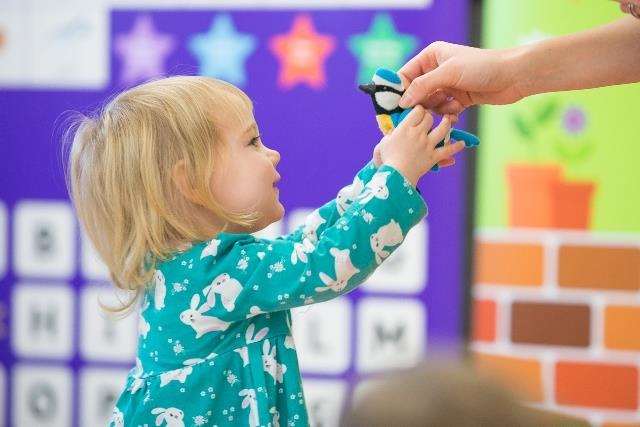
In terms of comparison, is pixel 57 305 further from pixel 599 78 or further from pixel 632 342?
pixel 599 78

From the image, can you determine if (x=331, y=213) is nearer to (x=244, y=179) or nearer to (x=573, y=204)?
(x=244, y=179)

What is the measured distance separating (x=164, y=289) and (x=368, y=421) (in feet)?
2.53

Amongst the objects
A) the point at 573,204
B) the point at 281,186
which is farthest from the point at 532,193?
the point at 281,186

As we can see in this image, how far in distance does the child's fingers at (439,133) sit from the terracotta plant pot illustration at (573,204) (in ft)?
2.79

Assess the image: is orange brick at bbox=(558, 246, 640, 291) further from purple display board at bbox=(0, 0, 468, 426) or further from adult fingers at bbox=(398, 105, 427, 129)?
adult fingers at bbox=(398, 105, 427, 129)

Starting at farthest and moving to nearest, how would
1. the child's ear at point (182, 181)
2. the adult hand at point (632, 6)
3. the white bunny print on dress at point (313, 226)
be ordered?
the white bunny print on dress at point (313, 226) → the child's ear at point (182, 181) → the adult hand at point (632, 6)

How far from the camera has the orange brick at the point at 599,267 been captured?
195 cm

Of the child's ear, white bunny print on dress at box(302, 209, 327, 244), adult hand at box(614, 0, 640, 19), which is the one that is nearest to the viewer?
adult hand at box(614, 0, 640, 19)

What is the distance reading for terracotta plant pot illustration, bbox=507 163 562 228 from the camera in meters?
1.98

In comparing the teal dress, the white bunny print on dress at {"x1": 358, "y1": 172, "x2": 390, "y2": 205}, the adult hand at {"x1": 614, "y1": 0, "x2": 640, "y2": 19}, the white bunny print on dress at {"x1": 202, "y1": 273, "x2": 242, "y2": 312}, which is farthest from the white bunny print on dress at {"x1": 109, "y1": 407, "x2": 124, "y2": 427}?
the adult hand at {"x1": 614, "y1": 0, "x2": 640, "y2": 19}

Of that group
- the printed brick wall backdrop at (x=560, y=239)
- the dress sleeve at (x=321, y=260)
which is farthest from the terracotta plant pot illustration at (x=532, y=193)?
the dress sleeve at (x=321, y=260)

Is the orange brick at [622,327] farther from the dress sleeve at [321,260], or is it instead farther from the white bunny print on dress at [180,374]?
the white bunny print on dress at [180,374]

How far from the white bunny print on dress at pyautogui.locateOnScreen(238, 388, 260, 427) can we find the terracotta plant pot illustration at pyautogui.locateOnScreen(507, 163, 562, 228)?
3.23ft

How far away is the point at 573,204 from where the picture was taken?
1971mm
